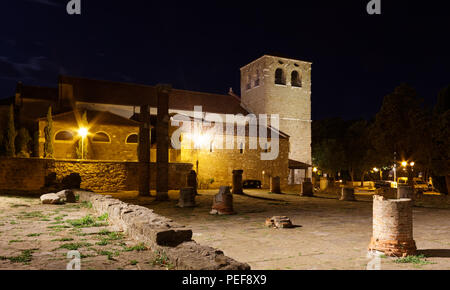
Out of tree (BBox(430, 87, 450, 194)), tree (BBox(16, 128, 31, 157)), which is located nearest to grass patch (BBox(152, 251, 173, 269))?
tree (BBox(430, 87, 450, 194))

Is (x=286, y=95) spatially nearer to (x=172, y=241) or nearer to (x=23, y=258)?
(x=172, y=241)

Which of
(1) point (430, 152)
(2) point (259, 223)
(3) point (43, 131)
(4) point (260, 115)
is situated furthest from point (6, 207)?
(4) point (260, 115)

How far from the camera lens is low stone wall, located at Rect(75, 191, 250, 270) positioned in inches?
160

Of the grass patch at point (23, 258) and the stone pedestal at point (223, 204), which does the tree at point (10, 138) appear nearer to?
the stone pedestal at point (223, 204)

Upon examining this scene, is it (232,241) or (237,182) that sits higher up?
(237,182)

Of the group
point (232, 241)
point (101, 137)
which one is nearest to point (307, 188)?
point (232, 241)

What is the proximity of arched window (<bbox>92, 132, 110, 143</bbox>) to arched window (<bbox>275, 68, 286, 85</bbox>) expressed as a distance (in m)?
21.1

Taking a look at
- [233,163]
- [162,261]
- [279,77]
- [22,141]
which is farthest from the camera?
[279,77]

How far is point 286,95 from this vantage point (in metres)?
42.8

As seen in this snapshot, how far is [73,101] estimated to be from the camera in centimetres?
3438

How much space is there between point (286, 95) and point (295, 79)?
280 cm
